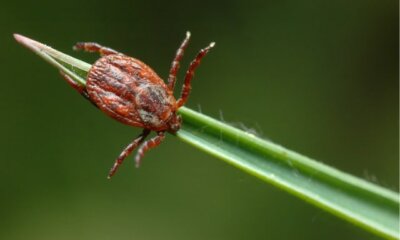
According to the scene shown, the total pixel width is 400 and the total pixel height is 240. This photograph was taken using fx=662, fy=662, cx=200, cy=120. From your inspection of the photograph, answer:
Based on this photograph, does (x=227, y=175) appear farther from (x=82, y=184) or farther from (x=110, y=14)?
(x=110, y=14)

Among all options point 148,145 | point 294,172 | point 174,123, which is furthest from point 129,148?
point 294,172

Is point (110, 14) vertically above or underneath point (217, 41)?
above

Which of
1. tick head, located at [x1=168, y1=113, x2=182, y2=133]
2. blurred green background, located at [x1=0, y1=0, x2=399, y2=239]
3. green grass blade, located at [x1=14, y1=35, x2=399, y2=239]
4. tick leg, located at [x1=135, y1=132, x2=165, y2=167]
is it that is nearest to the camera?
green grass blade, located at [x1=14, y1=35, x2=399, y2=239]

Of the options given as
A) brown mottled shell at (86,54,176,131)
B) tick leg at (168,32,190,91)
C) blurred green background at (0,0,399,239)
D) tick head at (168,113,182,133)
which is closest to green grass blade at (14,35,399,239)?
tick head at (168,113,182,133)

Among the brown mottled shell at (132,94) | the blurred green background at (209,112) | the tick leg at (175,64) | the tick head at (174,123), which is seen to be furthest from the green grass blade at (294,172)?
the blurred green background at (209,112)

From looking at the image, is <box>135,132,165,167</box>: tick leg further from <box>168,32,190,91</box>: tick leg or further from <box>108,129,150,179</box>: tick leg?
<box>168,32,190,91</box>: tick leg

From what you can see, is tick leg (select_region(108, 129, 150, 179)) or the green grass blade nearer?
the green grass blade

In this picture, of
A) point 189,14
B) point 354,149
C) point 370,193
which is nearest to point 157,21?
point 189,14
